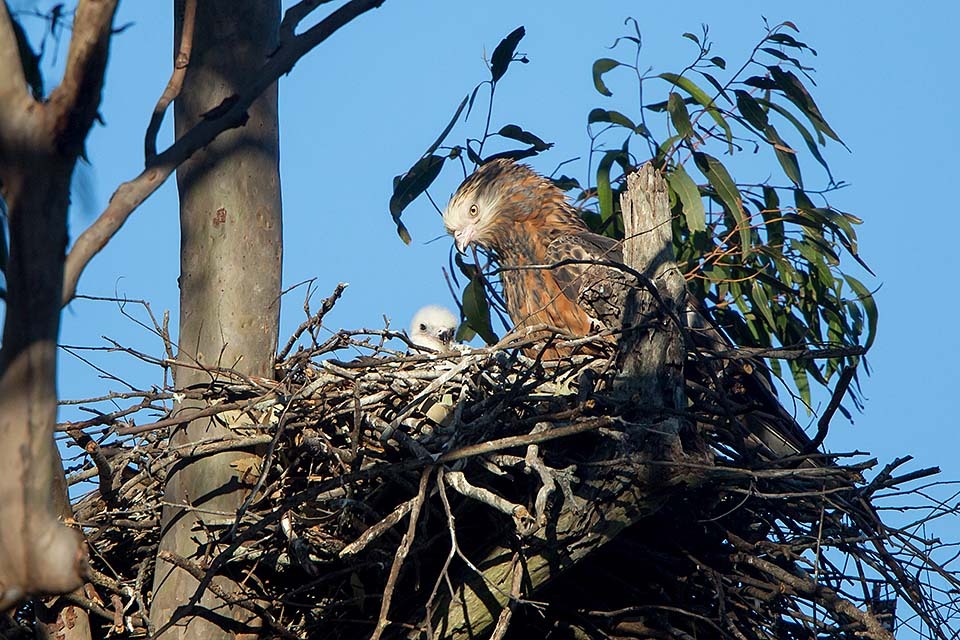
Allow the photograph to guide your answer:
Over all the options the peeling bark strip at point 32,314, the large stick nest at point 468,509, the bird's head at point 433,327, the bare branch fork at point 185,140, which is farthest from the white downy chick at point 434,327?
the peeling bark strip at point 32,314

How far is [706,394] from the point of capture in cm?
395

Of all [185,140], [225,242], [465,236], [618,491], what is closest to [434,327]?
[465,236]

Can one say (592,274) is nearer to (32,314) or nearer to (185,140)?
(185,140)

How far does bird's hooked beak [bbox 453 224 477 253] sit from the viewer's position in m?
5.54

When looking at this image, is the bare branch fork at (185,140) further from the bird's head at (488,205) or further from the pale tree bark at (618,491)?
the bird's head at (488,205)

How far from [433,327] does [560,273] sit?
751mm

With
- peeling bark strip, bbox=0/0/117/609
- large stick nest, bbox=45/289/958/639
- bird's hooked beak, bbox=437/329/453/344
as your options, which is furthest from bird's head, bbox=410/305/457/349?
peeling bark strip, bbox=0/0/117/609

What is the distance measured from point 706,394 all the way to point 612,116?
1652 mm

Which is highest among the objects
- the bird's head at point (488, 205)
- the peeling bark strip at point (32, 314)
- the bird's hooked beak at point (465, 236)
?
the bird's head at point (488, 205)

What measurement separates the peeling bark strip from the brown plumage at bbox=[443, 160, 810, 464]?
1.99 m

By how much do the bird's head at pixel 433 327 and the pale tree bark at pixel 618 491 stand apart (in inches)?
66.9

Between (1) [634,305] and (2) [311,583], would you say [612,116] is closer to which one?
(1) [634,305]

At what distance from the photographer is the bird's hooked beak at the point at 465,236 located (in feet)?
18.2

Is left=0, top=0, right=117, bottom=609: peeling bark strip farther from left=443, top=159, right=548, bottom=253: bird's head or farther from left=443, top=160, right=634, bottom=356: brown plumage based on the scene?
left=443, top=159, right=548, bottom=253: bird's head
